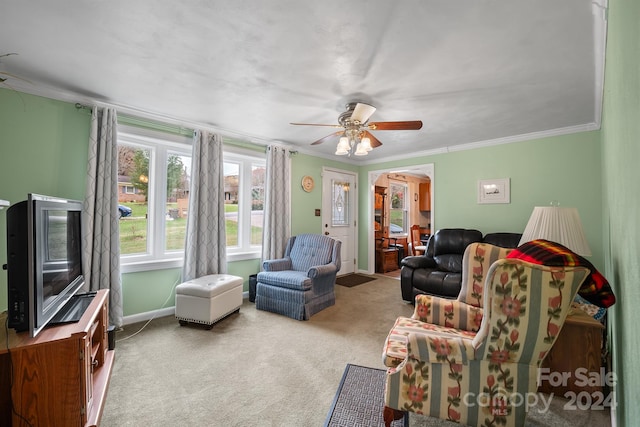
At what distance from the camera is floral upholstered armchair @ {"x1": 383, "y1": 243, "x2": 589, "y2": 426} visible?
1219mm

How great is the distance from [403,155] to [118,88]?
429 cm

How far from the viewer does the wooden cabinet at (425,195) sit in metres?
7.99

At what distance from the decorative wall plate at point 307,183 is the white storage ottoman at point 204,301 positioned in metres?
2.23

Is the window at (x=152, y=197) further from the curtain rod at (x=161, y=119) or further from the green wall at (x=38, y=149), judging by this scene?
the green wall at (x=38, y=149)

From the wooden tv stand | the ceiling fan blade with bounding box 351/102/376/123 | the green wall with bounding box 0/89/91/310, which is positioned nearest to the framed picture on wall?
the ceiling fan blade with bounding box 351/102/376/123

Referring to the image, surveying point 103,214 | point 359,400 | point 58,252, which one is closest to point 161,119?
point 103,214

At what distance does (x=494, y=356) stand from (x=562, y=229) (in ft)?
4.57

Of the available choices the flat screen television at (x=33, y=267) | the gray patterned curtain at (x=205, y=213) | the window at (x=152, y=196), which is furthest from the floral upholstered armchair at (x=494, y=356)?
the window at (x=152, y=196)

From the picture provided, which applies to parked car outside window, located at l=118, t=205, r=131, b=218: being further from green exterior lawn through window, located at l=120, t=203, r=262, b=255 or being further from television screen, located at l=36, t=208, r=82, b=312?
television screen, located at l=36, t=208, r=82, b=312

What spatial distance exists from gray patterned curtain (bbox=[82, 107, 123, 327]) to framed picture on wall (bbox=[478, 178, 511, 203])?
4.84 m

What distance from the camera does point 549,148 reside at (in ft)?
12.1

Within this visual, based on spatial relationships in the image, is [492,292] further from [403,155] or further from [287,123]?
[403,155]

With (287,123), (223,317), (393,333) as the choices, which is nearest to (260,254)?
(223,317)

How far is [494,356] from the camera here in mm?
1324
